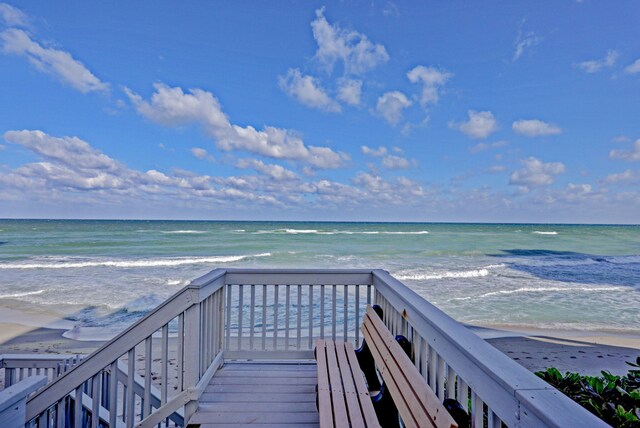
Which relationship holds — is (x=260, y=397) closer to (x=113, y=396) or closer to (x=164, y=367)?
(x=164, y=367)

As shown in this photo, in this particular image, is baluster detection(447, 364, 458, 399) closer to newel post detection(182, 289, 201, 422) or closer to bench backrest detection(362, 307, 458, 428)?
bench backrest detection(362, 307, 458, 428)

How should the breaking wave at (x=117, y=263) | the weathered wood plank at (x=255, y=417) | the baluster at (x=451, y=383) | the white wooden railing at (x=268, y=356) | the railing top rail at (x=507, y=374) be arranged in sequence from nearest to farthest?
the railing top rail at (x=507, y=374) → the white wooden railing at (x=268, y=356) → the baluster at (x=451, y=383) → the weathered wood plank at (x=255, y=417) → the breaking wave at (x=117, y=263)

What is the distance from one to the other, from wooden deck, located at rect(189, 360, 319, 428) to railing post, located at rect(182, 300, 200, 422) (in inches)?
3.2

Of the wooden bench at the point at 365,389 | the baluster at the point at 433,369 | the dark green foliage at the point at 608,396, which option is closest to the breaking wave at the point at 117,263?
the wooden bench at the point at 365,389

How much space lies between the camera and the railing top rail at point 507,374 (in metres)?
0.70

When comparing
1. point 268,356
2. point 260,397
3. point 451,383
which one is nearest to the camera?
point 451,383

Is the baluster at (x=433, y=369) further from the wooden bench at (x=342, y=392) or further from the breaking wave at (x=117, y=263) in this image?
the breaking wave at (x=117, y=263)

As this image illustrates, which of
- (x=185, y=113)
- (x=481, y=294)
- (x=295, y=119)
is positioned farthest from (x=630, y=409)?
(x=295, y=119)

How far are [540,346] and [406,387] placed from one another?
682cm

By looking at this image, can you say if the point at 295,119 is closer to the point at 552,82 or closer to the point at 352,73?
the point at 352,73

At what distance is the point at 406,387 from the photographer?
1479 millimetres

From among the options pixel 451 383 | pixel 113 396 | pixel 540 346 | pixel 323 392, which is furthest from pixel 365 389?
pixel 540 346

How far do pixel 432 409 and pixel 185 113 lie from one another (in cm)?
1426

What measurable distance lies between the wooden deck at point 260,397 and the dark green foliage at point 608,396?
165 cm
